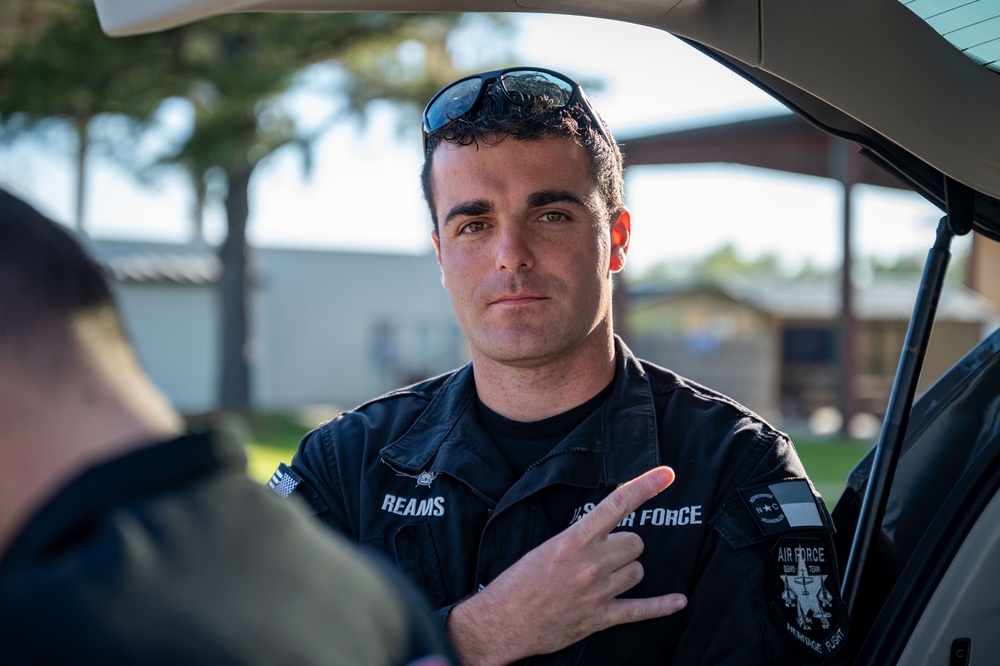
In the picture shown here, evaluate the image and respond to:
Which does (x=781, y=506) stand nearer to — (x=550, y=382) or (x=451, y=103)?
(x=550, y=382)

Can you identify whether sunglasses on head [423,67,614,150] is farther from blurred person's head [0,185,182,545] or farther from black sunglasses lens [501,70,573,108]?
blurred person's head [0,185,182,545]

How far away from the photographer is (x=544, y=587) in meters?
1.70

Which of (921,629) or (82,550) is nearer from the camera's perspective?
(82,550)

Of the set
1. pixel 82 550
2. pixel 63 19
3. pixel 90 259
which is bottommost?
pixel 82 550

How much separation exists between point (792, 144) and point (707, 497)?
14.2 m

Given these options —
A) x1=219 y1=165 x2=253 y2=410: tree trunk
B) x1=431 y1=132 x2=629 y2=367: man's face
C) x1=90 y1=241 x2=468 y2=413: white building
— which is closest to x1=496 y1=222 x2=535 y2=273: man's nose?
x1=431 y1=132 x2=629 y2=367: man's face

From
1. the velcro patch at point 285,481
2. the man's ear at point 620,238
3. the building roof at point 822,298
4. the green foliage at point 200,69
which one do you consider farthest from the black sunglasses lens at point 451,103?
the building roof at point 822,298

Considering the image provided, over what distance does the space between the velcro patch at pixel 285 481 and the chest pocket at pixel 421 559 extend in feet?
0.80

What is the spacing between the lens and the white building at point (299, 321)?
24719 millimetres

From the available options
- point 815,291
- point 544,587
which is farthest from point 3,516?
point 815,291

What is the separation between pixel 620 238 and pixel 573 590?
0.89 metres

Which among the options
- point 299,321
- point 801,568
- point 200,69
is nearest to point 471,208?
point 801,568

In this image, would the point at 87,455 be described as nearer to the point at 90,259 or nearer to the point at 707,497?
the point at 90,259

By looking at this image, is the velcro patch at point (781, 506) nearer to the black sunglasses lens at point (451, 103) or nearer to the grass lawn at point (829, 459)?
the black sunglasses lens at point (451, 103)
